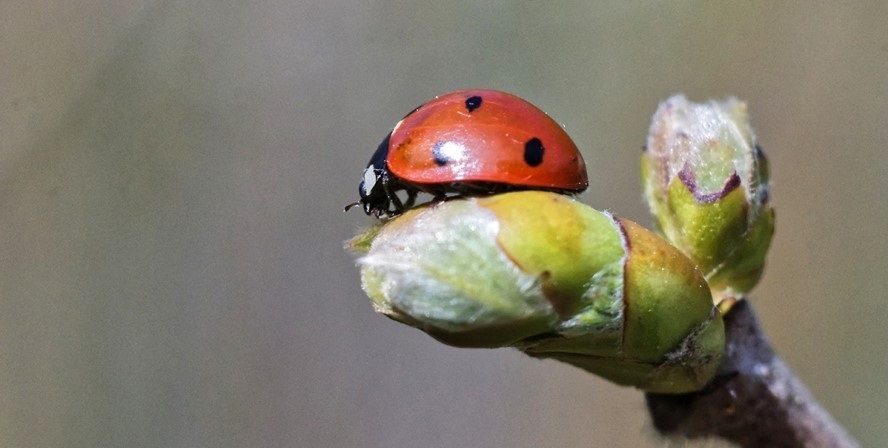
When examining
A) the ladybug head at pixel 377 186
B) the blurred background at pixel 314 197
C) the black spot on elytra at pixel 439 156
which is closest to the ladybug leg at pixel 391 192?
the ladybug head at pixel 377 186

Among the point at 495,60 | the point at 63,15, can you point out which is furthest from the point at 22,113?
the point at 495,60

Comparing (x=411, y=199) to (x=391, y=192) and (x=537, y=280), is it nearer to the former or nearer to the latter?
(x=391, y=192)

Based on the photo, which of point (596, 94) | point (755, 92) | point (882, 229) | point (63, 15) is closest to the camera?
point (882, 229)

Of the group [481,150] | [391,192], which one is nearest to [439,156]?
[481,150]

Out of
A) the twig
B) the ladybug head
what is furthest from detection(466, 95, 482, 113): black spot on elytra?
the twig

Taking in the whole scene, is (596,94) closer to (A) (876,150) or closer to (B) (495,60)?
(B) (495,60)
